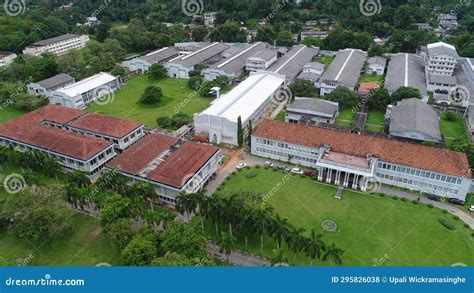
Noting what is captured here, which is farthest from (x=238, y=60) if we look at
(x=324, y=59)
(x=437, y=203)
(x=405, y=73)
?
(x=437, y=203)

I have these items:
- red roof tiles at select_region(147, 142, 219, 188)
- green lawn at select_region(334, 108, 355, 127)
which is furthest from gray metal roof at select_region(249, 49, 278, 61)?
red roof tiles at select_region(147, 142, 219, 188)

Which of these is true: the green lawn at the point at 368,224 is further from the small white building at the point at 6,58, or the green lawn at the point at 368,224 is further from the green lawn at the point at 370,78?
the small white building at the point at 6,58

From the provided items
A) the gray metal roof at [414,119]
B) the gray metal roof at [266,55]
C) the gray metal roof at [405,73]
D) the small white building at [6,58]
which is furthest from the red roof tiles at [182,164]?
the small white building at [6,58]

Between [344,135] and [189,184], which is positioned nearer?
[189,184]

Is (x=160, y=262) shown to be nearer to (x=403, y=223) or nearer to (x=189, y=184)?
(x=189, y=184)

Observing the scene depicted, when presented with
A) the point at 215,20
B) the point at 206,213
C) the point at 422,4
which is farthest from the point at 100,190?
the point at 422,4

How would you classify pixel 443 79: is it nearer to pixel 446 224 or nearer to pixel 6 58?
pixel 446 224
